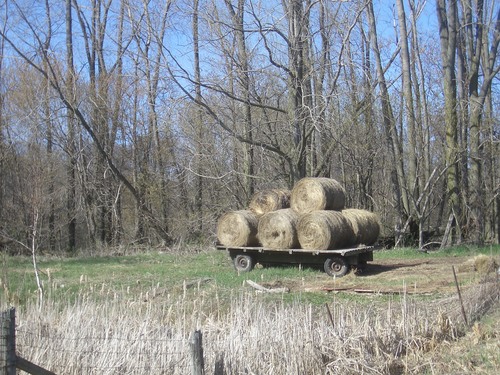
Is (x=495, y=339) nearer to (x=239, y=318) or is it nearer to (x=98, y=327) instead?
(x=239, y=318)

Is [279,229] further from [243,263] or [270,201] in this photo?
[243,263]

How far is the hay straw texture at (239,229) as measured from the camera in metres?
14.6

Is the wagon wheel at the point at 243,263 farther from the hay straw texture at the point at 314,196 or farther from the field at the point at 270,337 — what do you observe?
the field at the point at 270,337

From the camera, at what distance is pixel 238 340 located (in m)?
5.97

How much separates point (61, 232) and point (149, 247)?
9.50m

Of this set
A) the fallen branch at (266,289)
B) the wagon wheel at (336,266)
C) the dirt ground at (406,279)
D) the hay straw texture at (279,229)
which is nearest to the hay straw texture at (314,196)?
the hay straw texture at (279,229)

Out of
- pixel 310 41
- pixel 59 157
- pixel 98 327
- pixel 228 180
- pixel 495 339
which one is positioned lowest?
pixel 495 339

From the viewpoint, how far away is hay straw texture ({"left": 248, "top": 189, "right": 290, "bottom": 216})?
A: 1497cm

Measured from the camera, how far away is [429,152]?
26.5 metres

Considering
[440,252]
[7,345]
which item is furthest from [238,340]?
[440,252]

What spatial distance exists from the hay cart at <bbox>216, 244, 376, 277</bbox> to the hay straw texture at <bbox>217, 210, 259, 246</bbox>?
193 millimetres

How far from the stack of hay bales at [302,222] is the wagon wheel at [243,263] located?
33 cm

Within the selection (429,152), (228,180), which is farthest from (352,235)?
(429,152)

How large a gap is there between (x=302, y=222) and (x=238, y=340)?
7964mm
